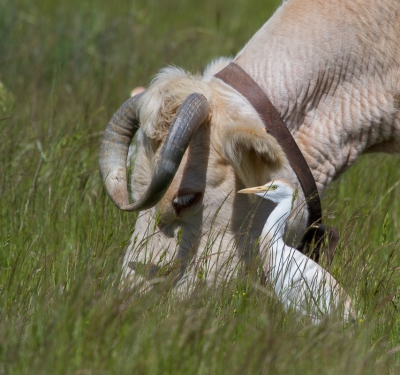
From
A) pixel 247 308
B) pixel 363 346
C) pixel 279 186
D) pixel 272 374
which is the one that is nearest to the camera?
pixel 272 374

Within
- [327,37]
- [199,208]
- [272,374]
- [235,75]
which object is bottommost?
[272,374]

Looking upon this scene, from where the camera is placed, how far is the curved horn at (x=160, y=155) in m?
2.98

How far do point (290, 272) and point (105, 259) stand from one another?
833mm

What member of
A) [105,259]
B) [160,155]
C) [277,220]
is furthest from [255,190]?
[105,259]

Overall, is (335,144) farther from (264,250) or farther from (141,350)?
(141,350)

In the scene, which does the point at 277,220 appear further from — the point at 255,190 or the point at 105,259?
the point at 105,259

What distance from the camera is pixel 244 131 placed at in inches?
122

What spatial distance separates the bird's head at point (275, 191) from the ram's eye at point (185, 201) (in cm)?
22

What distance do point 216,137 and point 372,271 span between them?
1.04 meters

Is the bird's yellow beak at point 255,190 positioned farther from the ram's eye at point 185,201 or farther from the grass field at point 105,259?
the grass field at point 105,259

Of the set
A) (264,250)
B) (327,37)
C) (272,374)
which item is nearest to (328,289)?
(264,250)

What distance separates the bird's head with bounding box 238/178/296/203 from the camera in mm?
3186

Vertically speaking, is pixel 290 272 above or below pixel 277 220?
below

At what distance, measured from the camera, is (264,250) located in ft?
11.0
